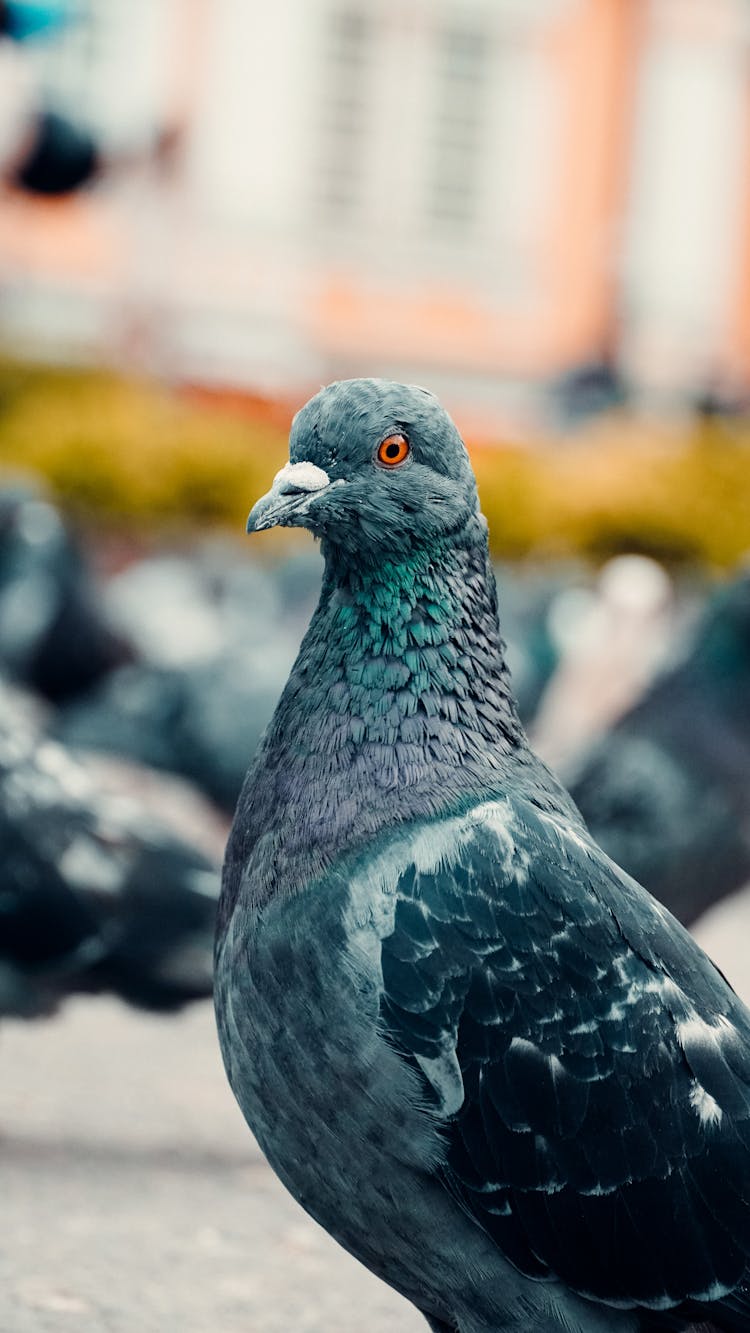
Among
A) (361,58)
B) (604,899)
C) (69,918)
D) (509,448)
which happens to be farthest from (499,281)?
(604,899)

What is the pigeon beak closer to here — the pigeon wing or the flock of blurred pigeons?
the pigeon wing

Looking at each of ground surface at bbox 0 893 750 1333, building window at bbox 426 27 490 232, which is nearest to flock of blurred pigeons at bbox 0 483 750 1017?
ground surface at bbox 0 893 750 1333

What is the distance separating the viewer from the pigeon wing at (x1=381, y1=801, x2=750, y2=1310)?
79.0 inches

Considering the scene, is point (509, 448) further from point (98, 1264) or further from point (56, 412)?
point (98, 1264)

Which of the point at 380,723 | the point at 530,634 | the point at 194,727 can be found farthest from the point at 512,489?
the point at 380,723

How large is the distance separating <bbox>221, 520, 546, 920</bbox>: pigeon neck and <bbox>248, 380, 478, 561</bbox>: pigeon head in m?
0.05

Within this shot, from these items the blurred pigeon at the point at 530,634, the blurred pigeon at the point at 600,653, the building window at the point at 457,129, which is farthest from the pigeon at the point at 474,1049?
the building window at the point at 457,129

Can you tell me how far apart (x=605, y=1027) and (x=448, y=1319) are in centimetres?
48

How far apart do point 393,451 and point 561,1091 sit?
85cm

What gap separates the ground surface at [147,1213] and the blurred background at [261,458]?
1 cm

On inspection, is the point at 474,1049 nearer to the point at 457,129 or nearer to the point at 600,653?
the point at 600,653

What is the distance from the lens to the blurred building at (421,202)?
15.6m

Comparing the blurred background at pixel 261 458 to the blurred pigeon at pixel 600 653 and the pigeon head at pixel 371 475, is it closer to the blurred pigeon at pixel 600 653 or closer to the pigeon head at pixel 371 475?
the blurred pigeon at pixel 600 653

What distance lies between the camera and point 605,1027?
203 cm
